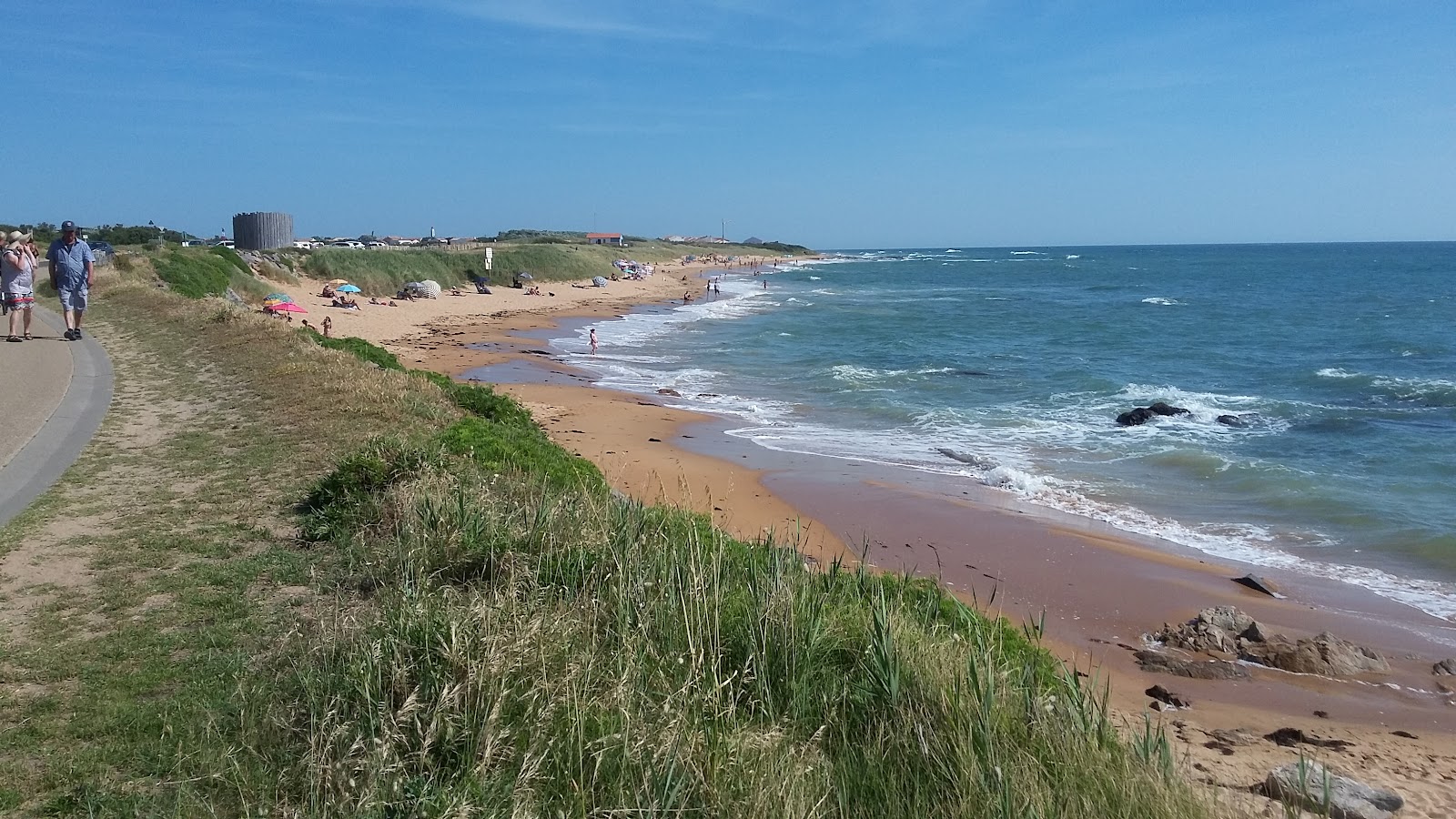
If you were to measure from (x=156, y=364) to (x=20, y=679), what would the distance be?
10548mm

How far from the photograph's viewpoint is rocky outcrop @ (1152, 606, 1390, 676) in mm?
8219

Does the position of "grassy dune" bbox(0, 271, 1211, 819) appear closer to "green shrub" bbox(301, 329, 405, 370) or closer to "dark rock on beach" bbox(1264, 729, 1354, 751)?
"dark rock on beach" bbox(1264, 729, 1354, 751)

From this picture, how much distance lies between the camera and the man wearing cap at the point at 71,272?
1470 centimetres

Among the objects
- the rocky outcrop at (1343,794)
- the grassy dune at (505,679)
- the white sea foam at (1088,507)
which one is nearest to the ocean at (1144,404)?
the white sea foam at (1088,507)

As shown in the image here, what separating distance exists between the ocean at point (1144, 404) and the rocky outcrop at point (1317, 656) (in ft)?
6.88

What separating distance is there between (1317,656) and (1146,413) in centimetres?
1269

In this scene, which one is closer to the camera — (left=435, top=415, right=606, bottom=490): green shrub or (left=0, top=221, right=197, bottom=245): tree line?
(left=435, top=415, right=606, bottom=490): green shrub

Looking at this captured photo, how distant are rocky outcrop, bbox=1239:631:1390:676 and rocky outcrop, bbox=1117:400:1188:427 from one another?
1164cm

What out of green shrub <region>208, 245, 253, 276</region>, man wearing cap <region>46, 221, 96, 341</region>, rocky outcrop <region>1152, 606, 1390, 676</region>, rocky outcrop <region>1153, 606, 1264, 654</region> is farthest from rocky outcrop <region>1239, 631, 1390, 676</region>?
green shrub <region>208, 245, 253, 276</region>

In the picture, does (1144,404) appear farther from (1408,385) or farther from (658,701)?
(658,701)

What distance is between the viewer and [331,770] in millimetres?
3348

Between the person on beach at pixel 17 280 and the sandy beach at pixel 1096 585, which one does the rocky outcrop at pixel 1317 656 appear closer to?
the sandy beach at pixel 1096 585

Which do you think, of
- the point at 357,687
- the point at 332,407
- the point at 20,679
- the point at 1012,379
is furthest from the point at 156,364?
the point at 1012,379

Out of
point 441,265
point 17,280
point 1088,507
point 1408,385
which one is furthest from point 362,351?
point 441,265
